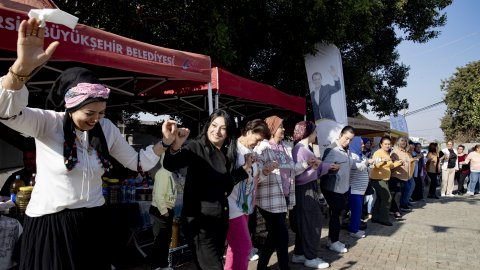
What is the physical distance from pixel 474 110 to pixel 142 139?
91.8 ft

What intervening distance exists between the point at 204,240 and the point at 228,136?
87 cm

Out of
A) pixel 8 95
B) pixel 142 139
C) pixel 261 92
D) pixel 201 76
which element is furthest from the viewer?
pixel 142 139

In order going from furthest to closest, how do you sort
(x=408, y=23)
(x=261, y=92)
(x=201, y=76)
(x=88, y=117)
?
(x=408, y=23)
(x=261, y=92)
(x=201, y=76)
(x=88, y=117)

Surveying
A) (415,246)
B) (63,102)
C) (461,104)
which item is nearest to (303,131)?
(415,246)

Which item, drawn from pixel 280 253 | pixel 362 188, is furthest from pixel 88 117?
pixel 362 188

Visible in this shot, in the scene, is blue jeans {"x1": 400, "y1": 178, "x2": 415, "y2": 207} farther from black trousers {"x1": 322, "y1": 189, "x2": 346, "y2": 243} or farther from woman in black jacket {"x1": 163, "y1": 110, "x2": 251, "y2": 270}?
woman in black jacket {"x1": 163, "y1": 110, "x2": 251, "y2": 270}

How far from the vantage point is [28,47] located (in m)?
1.51

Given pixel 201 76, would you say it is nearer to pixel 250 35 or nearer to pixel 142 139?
pixel 250 35

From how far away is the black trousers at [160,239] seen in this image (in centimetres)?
429

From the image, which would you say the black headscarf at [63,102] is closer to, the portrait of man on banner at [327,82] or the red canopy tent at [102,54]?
the red canopy tent at [102,54]

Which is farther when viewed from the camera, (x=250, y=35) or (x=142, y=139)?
(x=142, y=139)

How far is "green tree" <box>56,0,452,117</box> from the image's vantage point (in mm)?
6887

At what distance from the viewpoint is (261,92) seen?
6285 mm

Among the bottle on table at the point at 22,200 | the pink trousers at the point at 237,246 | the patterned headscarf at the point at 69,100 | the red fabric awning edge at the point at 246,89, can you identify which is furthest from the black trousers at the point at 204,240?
the red fabric awning edge at the point at 246,89
